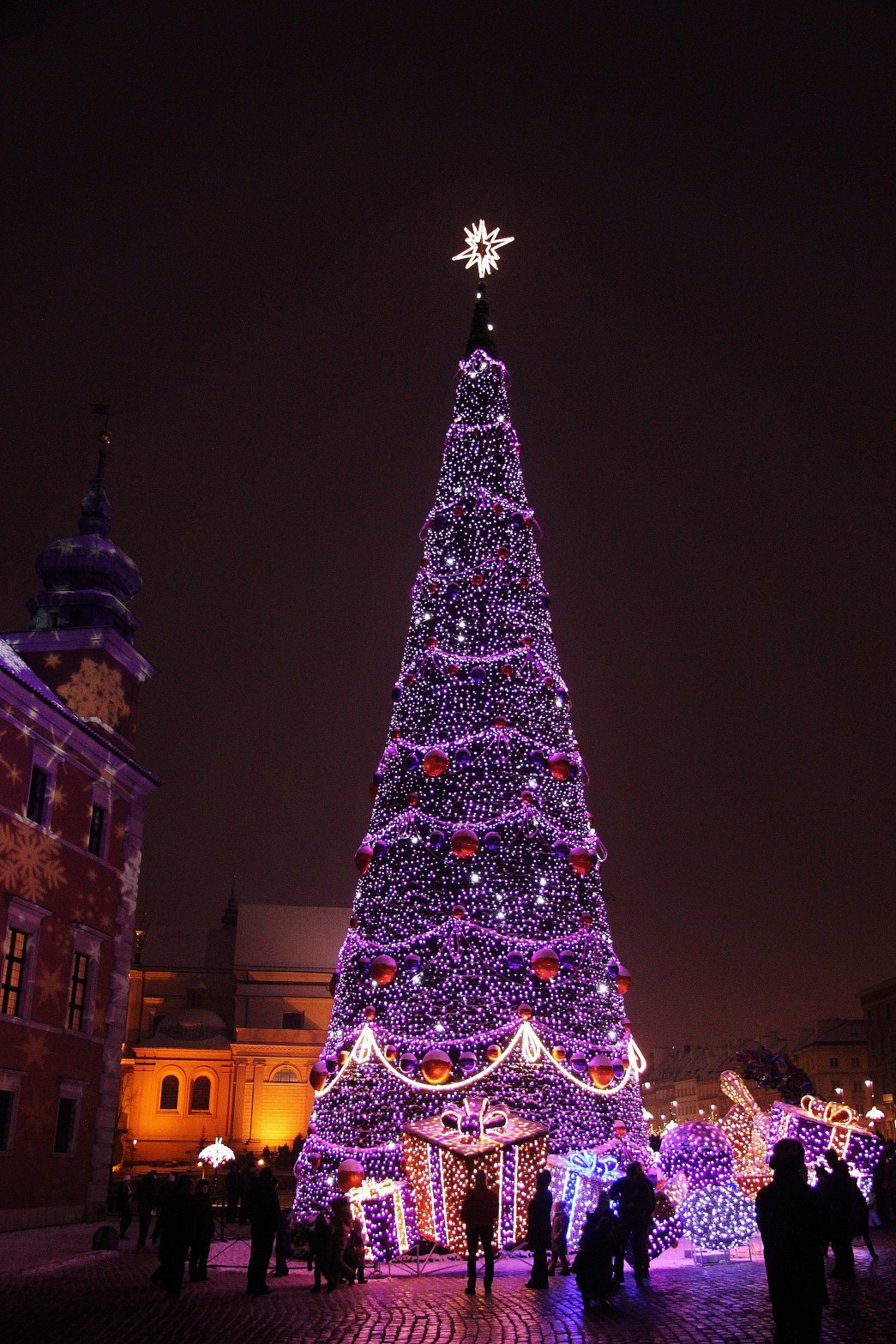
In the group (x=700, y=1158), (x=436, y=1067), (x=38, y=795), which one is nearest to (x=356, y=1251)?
(x=436, y=1067)

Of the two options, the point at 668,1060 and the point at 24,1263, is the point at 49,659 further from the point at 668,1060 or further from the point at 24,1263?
the point at 668,1060

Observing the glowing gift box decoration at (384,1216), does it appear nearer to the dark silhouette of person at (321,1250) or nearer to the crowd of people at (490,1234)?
the crowd of people at (490,1234)

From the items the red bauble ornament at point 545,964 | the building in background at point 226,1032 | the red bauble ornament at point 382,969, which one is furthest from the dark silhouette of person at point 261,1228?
the building in background at point 226,1032

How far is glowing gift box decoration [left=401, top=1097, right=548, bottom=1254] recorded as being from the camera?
44.0 ft

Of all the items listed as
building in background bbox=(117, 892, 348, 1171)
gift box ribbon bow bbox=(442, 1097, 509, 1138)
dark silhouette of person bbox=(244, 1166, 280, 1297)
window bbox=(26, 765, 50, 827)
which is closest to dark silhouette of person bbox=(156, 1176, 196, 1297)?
dark silhouette of person bbox=(244, 1166, 280, 1297)

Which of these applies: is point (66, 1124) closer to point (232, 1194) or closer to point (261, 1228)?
point (232, 1194)

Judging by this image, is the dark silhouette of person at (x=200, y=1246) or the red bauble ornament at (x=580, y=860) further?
the red bauble ornament at (x=580, y=860)

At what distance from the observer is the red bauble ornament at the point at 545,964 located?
14.6 metres

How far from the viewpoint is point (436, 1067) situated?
1423 centimetres

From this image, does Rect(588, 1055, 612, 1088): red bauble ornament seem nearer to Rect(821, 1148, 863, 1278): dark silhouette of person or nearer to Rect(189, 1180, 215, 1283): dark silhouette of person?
Rect(821, 1148, 863, 1278): dark silhouette of person

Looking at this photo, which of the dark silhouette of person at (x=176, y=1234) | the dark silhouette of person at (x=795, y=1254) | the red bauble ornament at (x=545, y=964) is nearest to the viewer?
the dark silhouette of person at (x=795, y=1254)

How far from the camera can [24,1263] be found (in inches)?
592

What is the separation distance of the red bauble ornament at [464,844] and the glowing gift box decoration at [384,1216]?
14.4ft

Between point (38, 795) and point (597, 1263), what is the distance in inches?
662
